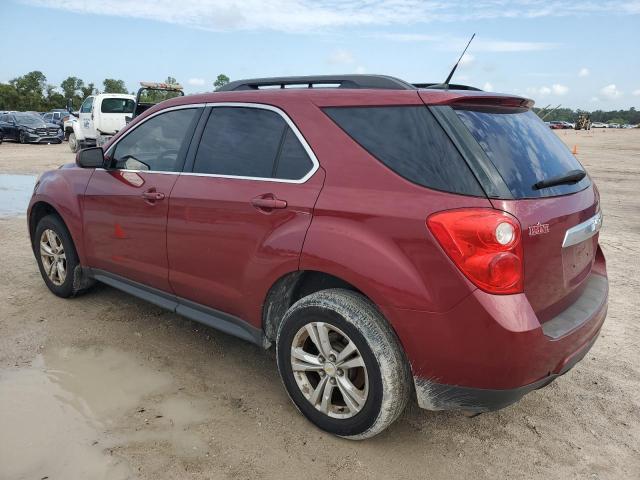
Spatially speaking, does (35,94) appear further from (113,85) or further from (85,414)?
(85,414)

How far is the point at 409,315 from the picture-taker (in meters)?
2.34

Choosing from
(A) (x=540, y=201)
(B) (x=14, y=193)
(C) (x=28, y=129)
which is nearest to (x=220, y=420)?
(A) (x=540, y=201)

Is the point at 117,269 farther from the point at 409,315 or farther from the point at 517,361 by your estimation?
the point at 517,361

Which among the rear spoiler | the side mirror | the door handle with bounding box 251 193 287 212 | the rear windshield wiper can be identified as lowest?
the door handle with bounding box 251 193 287 212

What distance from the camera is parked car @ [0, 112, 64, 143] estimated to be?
25.3 metres

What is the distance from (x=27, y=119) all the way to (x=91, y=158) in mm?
25904

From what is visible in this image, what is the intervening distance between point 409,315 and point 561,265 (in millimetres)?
778

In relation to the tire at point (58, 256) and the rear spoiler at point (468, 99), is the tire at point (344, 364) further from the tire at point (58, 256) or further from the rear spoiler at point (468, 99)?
the tire at point (58, 256)

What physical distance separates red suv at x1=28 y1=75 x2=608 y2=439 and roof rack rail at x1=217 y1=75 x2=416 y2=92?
14 millimetres

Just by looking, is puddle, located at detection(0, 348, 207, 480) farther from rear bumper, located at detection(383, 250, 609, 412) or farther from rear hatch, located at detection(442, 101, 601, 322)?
rear hatch, located at detection(442, 101, 601, 322)

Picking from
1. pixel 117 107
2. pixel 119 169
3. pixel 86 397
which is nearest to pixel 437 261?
pixel 86 397

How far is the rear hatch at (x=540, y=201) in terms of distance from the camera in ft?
7.53

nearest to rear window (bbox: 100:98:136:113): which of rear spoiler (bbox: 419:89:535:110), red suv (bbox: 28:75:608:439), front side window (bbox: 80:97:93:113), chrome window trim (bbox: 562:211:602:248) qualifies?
front side window (bbox: 80:97:93:113)

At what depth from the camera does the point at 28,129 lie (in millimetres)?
25203
